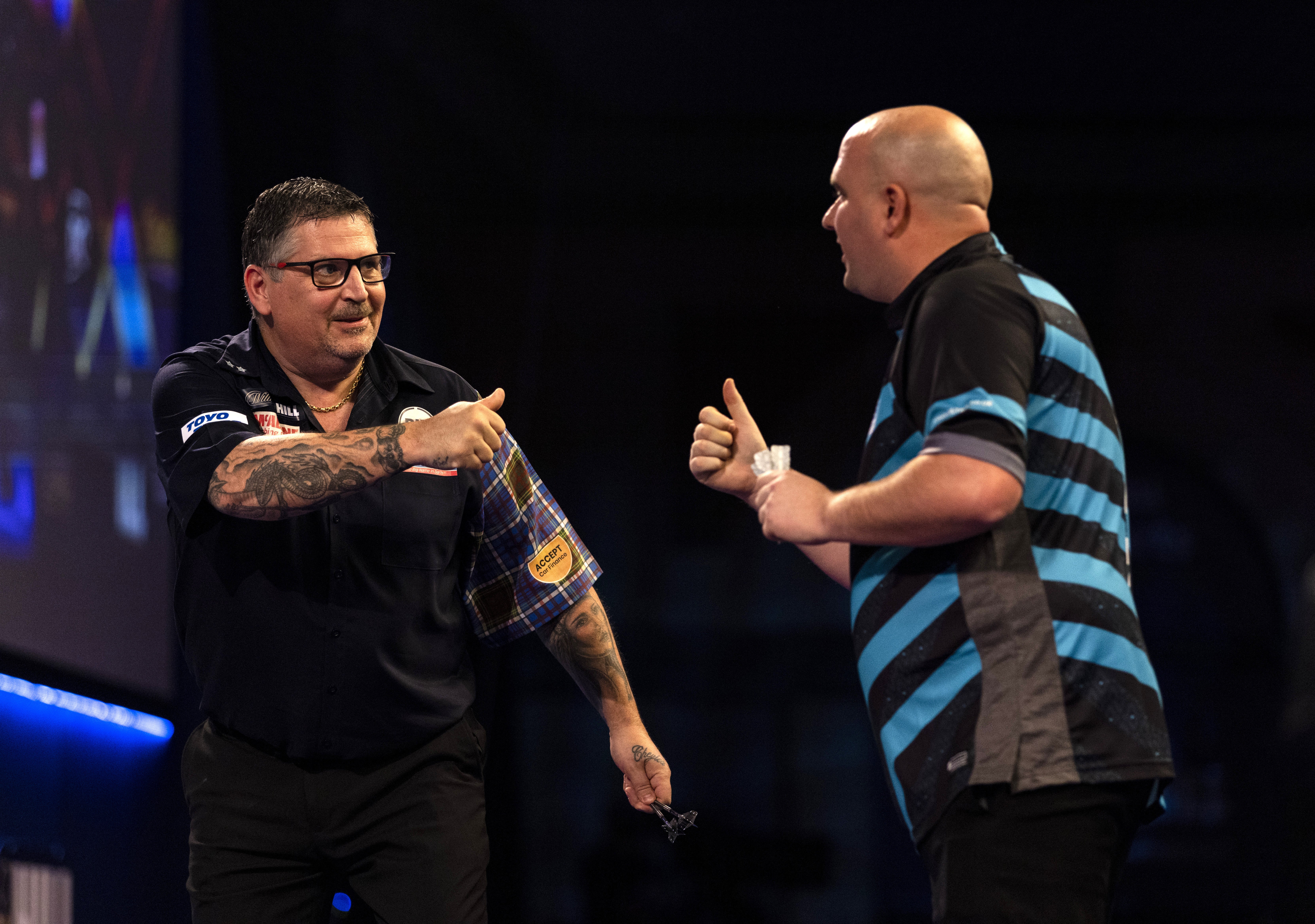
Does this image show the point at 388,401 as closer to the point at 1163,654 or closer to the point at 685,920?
the point at 685,920

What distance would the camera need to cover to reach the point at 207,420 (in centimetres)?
171

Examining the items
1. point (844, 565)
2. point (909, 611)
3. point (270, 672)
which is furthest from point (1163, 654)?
point (270, 672)

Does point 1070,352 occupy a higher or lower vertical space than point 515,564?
higher

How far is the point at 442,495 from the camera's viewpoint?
186 cm

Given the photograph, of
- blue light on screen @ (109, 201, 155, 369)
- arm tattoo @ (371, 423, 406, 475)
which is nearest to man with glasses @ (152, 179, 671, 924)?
arm tattoo @ (371, 423, 406, 475)

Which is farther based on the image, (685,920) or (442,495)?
(685,920)

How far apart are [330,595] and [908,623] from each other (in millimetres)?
883

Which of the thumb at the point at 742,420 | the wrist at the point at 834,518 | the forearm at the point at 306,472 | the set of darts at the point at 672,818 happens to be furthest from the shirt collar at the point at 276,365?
the wrist at the point at 834,518

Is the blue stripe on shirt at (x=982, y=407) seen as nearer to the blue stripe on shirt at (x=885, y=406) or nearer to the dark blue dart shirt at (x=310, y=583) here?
the blue stripe on shirt at (x=885, y=406)

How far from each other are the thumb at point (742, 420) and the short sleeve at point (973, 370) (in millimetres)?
370

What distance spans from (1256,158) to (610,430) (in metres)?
2.00

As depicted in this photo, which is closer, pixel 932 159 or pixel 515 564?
pixel 932 159

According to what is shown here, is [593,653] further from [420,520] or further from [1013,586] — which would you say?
[1013,586]

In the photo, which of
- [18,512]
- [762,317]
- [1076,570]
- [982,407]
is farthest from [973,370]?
[762,317]
